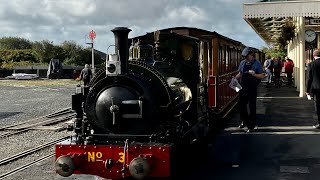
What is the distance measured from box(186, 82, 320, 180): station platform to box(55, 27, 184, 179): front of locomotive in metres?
1.28

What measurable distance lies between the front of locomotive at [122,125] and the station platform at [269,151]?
128cm

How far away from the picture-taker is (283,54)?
42.0 m

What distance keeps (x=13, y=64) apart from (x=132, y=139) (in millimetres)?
65580

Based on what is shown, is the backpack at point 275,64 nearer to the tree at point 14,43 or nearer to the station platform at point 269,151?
the station platform at point 269,151

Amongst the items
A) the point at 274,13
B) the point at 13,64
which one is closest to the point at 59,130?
the point at 274,13

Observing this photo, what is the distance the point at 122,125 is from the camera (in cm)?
601

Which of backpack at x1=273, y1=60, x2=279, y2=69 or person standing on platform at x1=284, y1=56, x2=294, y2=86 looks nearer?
person standing on platform at x1=284, y1=56, x2=294, y2=86

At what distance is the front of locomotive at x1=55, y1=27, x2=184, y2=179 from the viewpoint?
5.68 m

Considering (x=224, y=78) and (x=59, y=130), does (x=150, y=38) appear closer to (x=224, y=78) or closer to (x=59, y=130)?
(x=224, y=78)

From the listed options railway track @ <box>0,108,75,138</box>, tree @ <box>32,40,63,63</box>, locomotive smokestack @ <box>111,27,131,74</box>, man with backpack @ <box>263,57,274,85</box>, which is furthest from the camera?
tree @ <box>32,40,63,63</box>

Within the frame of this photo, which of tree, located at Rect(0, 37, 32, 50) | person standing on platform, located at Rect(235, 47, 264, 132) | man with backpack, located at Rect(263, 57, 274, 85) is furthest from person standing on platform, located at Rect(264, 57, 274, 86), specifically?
tree, located at Rect(0, 37, 32, 50)

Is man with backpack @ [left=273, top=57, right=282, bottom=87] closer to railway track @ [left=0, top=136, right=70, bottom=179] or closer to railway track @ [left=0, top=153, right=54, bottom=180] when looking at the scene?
railway track @ [left=0, top=136, right=70, bottom=179]

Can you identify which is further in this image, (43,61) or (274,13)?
(43,61)

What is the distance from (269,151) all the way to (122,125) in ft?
10.9
